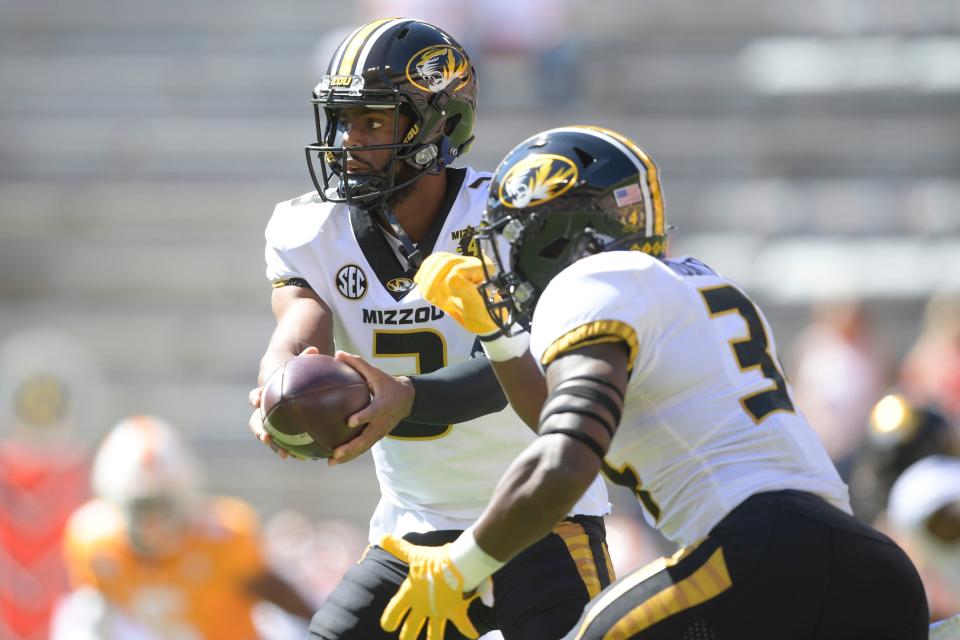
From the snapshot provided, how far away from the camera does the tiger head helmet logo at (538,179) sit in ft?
10.5

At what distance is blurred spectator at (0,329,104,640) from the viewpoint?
306 inches

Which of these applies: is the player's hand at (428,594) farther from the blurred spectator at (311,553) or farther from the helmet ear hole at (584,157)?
the blurred spectator at (311,553)

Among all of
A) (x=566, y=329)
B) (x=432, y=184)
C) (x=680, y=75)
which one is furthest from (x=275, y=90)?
(x=566, y=329)

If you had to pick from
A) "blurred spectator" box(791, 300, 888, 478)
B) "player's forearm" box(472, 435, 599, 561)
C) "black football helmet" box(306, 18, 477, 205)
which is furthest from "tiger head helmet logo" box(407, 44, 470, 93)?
"blurred spectator" box(791, 300, 888, 478)

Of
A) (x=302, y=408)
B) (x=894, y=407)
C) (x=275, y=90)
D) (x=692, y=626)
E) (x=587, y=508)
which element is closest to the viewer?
(x=692, y=626)

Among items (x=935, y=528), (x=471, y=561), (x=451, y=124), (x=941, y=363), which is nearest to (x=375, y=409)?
(x=471, y=561)

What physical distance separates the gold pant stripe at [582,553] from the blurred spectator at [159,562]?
2.85 metres

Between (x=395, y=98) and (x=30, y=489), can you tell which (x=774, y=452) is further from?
(x=30, y=489)

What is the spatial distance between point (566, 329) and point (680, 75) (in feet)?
29.6

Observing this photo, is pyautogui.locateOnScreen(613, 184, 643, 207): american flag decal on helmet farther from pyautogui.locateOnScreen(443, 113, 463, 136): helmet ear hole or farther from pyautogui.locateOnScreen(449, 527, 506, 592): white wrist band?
pyautogui.locateOnScreen(443, 113, 463, 136): helmet ear hole

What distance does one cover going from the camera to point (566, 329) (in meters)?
2.87

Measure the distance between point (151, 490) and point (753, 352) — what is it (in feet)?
13.0

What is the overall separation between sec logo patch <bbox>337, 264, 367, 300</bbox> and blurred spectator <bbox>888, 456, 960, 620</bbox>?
7.73ft

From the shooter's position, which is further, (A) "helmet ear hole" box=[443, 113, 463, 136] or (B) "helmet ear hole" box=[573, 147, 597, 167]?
(A) "helmet ear hole" box=[443, 113, 463, 136]
